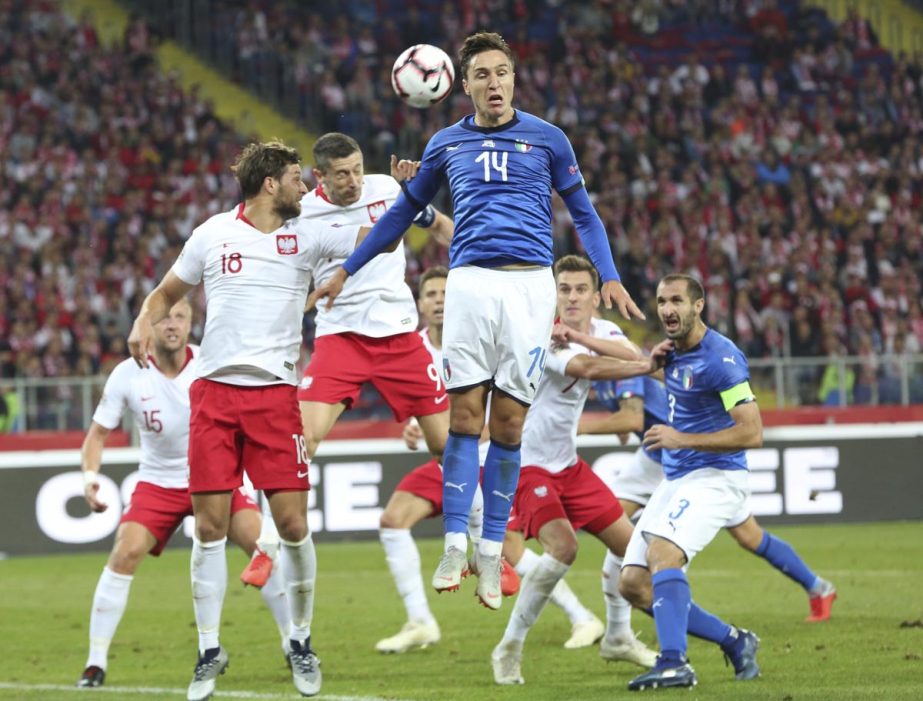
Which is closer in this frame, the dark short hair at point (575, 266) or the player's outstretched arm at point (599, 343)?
the player's outstretched arm at point (599, 343)

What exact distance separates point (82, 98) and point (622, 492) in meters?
15.5

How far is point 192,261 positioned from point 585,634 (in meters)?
3.92

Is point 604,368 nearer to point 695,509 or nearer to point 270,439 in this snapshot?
point 695,509

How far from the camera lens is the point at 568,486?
9.31 metres

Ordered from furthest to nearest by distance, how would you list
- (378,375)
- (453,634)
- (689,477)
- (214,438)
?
1. (453,634)
2. (378,375)
3. (689,477)
4. (214,438)

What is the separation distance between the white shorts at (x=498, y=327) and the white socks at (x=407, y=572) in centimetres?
337

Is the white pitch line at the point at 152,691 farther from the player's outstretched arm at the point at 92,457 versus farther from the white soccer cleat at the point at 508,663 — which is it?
the player's outstretched arm at the point at 92,457

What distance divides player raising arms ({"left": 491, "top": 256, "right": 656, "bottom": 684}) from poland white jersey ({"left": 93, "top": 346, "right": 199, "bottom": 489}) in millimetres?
2113

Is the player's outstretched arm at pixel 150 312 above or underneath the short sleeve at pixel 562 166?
underneath

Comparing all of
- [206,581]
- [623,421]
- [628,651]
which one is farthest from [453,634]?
[206,581]

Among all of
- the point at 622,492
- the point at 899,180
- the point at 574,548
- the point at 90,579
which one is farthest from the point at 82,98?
the point at 574,548

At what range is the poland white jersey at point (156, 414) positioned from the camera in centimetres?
955

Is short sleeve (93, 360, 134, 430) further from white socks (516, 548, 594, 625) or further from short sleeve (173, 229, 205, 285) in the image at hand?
white socks (516, 548, 594, 625)

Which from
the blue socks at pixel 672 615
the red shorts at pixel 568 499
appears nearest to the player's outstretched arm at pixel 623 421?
the red shorts at pixel 568 499
